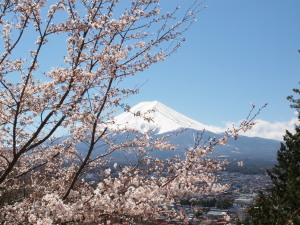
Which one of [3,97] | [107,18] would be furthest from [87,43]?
[3,97]

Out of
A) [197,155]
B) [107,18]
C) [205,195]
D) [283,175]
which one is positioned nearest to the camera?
[197,155]

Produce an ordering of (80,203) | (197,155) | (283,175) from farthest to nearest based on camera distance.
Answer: (283,175), (197,155), (80,203)

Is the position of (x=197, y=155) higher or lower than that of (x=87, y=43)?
lower

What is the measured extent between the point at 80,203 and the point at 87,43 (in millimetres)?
3238

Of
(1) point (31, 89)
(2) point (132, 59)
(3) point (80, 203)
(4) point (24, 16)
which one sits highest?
(4) point (24, 16)

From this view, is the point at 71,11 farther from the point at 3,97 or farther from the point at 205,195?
the point at 205,195

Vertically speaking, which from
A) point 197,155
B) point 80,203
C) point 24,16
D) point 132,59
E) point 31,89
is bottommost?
point 80,203

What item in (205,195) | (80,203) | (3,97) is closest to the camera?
(80,203)

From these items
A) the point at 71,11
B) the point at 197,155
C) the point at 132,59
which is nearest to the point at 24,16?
the point at 71,11

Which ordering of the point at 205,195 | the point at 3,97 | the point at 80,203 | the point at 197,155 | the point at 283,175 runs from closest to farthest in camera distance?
the point at 80,203 < the point at 197,155 < the point at 205,195 < the point at 3,97 < the point at 283,175

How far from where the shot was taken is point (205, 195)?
518 centimetres

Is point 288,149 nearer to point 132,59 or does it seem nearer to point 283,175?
point 283,175

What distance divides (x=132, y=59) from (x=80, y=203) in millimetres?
3489

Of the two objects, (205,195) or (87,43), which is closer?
(205,195)
